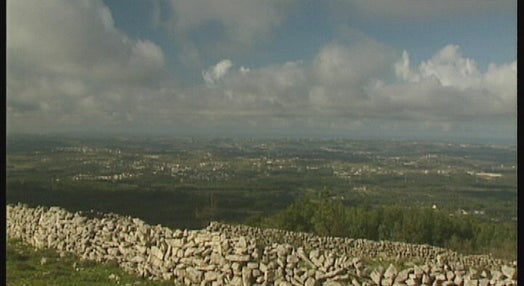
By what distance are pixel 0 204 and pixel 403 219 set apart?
33.3 meters

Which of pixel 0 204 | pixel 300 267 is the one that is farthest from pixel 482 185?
pixel 0 204

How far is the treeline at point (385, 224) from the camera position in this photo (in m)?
30.4

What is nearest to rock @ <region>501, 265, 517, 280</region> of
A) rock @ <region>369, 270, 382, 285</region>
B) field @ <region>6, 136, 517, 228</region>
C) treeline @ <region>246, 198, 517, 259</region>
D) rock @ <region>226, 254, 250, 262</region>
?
rock @ <region>369, 270, 382, 285</region>

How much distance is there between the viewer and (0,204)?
2.27 meters

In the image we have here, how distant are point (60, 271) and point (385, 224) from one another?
2530cm

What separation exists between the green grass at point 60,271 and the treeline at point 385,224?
17.9m

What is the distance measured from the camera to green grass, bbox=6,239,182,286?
947cm

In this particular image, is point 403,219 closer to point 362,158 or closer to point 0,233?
point 362,158

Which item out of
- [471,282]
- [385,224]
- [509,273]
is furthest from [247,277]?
[385,224]

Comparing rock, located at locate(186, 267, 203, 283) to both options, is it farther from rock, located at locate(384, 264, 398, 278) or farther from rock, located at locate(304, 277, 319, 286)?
rock, located at locate(384, 264, 398, 278)

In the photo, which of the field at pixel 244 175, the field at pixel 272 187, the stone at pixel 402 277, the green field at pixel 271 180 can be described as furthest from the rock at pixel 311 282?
the field at pixel 244 175

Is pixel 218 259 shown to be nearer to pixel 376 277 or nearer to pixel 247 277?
pixel 247 277

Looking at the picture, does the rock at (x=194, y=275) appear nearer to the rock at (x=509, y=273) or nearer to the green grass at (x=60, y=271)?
the green grass at (x=60, y=271)

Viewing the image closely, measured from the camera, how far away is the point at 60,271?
10398 mm
